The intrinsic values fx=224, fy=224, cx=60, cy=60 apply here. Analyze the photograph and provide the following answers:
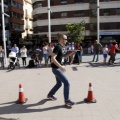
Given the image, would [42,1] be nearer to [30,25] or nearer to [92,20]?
[92,20]

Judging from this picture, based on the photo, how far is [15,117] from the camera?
5078 mm

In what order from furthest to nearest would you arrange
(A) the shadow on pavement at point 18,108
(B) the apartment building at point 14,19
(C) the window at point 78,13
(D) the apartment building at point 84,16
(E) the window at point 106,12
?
1. (B) the apartment building at point 14,19
2. (C) the window at point 78,13
3. (E) the window at point 106,12
4. (D) the apartment building at point 84,16
5. (A) the shadow on pavement at point 18,108

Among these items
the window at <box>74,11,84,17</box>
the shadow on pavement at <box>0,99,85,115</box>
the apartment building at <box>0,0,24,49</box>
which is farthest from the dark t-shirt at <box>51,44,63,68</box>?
the apartment building at <box>0,0,24,49</box>

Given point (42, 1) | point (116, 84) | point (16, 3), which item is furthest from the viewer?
point (16, 3)

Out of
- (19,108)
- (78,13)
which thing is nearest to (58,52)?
(19,108)

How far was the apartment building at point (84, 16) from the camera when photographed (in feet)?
147

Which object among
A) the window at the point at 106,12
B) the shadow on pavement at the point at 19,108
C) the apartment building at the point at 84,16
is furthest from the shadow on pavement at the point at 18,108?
the window at the point at 106,12

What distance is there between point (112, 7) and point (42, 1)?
15.2 meters

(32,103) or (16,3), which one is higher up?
(16,3)

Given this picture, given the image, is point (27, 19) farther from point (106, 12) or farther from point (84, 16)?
point (106, 12)

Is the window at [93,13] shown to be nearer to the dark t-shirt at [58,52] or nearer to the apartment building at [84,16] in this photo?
the apartment building at [84,16]

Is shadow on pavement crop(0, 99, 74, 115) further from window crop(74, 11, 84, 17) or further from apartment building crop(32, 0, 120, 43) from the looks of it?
window crop(74, 11, 84, 17)

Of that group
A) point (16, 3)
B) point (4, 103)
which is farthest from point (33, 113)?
point (16, 3)

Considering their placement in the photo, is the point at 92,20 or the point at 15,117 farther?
the point at 92,20
